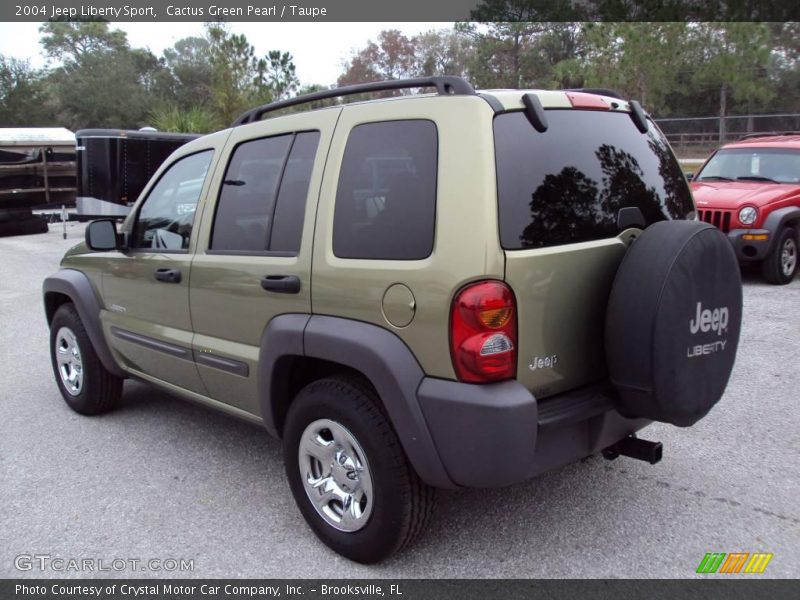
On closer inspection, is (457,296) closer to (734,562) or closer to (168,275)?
(734,562)

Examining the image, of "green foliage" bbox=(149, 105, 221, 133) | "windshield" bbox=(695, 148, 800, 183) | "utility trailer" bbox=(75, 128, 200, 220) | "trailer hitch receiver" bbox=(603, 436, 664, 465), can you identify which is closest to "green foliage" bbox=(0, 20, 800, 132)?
"green foliage" bbox=(149, 105, 221, 133)

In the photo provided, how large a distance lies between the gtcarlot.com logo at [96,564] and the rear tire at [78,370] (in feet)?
5.78

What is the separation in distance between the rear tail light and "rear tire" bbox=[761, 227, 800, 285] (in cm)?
736

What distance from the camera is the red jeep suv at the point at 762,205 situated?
8.51m

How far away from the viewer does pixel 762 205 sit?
28.0 feet

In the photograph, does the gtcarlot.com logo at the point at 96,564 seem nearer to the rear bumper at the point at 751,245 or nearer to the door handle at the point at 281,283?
the door handle at the point at 281,283

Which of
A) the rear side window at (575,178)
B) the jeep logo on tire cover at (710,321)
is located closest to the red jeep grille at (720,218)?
the rear side window at (575,178)

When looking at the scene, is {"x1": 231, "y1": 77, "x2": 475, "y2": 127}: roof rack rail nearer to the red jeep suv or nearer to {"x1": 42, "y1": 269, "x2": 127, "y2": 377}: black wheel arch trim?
{"x1": 42, "y1": 269, "x2": 127, "y2": 377}: black wheel arch trim

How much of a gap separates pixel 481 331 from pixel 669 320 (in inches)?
29.5

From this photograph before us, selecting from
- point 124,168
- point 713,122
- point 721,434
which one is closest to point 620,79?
point 713,122

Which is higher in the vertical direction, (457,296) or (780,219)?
(780,219)

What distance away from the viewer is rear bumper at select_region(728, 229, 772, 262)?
846cm

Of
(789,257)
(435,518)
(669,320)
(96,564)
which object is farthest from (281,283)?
(789,257)

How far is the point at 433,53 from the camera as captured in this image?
53031 millimetres
